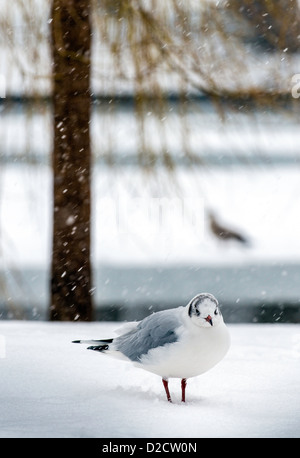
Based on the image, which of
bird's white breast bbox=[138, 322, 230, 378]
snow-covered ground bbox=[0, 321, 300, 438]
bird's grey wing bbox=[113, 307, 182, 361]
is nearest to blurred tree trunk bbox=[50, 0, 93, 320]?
snow-covered ground bbox=[0, 321, 300, 438]

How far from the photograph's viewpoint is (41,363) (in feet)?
6.97

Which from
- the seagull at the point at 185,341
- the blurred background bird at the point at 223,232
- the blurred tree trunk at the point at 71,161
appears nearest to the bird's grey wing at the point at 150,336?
the seagull at the point at 185,341

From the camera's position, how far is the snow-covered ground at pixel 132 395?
60.9 inches

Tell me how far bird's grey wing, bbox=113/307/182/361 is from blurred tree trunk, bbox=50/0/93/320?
1.36 m

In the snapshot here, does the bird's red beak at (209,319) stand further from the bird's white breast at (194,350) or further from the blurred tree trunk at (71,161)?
the blurred tree trunk at (71,161)

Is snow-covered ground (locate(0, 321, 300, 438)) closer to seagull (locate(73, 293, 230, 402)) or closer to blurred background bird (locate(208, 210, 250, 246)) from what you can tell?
seagull (locate(73, 293, 230, 402))

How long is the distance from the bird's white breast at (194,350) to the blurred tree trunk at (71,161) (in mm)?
1528

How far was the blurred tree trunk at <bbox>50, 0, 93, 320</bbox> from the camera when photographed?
9.96 ft

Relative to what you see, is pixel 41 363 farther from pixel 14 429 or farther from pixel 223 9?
pixel 223 9

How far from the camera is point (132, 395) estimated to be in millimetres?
1786

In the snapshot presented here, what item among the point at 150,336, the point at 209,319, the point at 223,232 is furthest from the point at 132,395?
the point at 223,232

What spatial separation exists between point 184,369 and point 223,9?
1.80 metres

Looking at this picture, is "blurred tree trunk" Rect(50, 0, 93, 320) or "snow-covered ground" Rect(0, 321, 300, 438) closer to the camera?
"snow-covered ground" Rect(0, 321, 300, 438)

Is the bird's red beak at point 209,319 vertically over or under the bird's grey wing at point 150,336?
over
